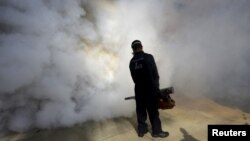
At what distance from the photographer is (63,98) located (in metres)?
6.90

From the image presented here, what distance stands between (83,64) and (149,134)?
95.6 inches

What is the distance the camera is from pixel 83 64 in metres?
7.37

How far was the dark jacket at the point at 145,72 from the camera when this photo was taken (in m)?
5.55

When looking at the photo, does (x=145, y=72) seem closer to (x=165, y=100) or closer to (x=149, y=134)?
(x=165, y=100)

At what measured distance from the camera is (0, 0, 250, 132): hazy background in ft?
22.1

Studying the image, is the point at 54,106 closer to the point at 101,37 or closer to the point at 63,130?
the point at 63,130

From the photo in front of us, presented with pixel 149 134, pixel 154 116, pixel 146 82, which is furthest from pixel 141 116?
pixel 146 82

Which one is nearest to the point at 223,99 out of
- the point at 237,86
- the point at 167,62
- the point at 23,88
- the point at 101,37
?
the point at 237,86

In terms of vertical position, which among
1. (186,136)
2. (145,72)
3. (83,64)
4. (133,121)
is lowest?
(186,136)

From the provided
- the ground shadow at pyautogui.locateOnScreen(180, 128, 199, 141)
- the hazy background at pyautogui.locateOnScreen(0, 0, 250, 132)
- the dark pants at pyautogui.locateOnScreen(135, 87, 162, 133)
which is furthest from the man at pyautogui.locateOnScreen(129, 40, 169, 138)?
the hazy background at pyautogui.locateOnScreen(0, 0, 250, 132)

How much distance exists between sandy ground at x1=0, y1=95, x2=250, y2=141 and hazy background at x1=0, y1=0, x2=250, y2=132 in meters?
0.30

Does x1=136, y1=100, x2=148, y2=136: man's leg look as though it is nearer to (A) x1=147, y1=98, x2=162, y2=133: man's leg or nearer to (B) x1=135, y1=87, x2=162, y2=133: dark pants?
(B) x1=135, y1=87, x2=162, y2=133: dark pants

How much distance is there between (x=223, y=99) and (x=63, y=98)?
4477 millimetres

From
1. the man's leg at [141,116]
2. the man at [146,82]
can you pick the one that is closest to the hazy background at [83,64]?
the man's leg at [141,116]
